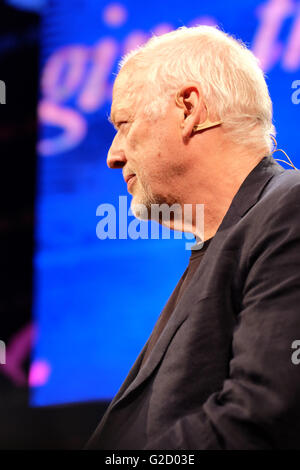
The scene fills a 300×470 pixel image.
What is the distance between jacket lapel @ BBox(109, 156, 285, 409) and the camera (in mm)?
990

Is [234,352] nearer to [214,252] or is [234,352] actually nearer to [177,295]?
[214,252]

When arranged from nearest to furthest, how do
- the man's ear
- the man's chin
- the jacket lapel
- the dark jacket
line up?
the dark jacket < the jacket lapel < the man's ear < the man's chin

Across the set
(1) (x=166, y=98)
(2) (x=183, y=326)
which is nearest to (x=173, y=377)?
(2) (x=183, y=326)

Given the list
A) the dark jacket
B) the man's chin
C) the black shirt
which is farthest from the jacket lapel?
the man's chin

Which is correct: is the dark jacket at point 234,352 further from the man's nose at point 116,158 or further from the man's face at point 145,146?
the man's nose at point 116,158

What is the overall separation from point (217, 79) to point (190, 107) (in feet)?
0.28

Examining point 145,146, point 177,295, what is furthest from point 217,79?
point 177,295

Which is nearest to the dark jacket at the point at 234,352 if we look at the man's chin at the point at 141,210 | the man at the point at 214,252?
the man at the point at 214,252

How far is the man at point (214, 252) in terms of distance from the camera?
81 centimetres

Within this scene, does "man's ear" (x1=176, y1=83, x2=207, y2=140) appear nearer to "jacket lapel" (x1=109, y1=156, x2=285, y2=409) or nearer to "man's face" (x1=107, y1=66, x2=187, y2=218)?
"man's face" (x1=107, y1=66, x2=187, y2=218)

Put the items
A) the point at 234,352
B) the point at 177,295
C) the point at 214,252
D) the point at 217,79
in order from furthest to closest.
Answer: the point at 177,295
the point at 217,79
the point at 214,252
the point at 234,352

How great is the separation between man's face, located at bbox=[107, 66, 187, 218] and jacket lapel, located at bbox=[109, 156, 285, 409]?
6.6 inches

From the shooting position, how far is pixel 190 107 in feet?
3.95

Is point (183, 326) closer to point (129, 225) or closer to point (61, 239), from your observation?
point (129, 225)
